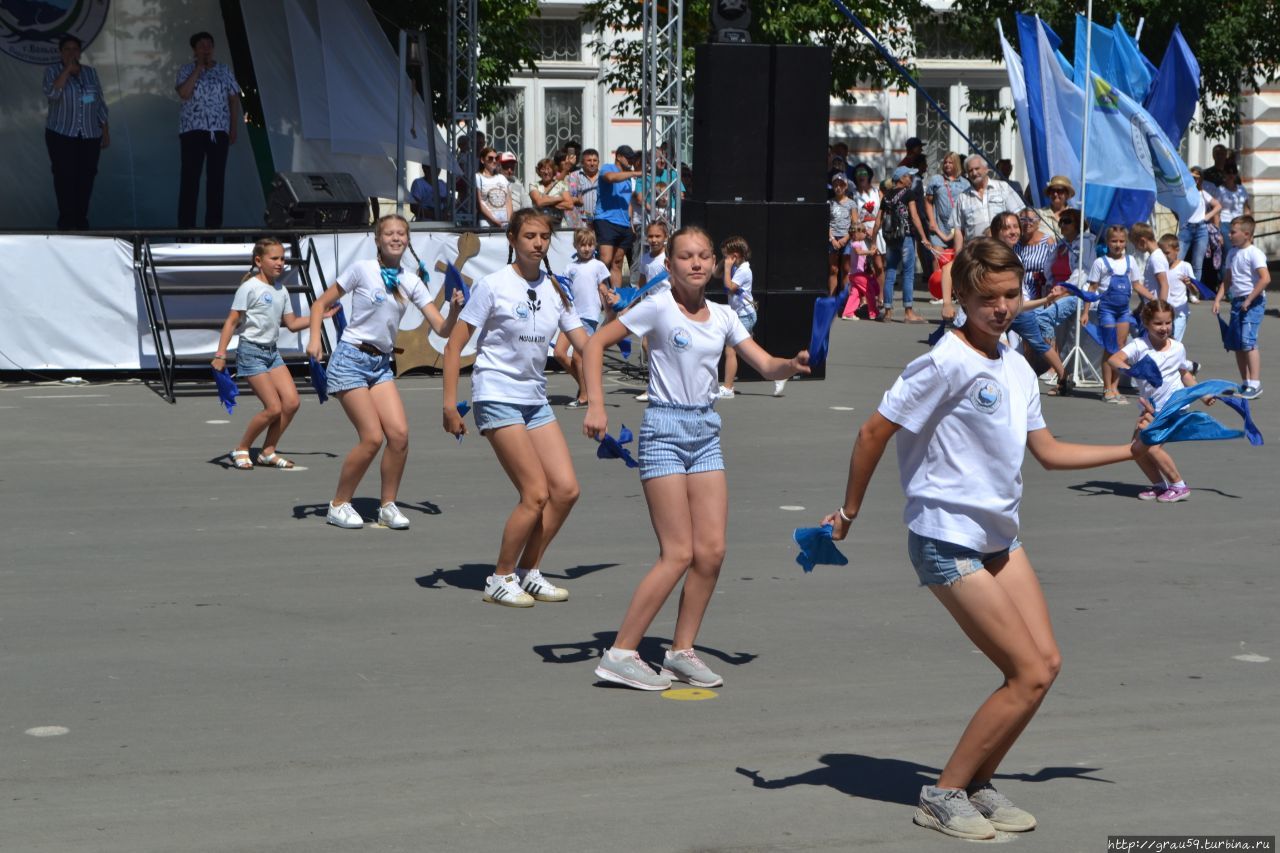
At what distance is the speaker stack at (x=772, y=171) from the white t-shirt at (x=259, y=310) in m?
5.94

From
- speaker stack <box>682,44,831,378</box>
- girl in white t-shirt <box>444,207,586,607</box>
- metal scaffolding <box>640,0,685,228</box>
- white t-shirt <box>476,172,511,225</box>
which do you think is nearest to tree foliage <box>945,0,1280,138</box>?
white t-shirt <box>476,172,511,225</box>

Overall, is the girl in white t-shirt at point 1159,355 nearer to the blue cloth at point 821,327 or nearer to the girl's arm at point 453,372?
the girl's arm at point 453,372

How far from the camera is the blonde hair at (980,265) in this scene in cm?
488

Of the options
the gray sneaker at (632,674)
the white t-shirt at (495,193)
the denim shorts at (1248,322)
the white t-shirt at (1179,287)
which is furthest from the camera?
the white t-shirt at (495,193)

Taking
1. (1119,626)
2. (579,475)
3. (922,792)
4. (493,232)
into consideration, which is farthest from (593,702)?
(493,232)

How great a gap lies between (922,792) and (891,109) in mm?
28376

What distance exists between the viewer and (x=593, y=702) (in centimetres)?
640

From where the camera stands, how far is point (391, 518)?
9.80 m

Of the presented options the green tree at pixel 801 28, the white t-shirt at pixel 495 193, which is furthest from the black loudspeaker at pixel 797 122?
the green tree at pixel 801 28

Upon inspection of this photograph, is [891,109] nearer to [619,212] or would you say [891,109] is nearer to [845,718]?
[619,212]

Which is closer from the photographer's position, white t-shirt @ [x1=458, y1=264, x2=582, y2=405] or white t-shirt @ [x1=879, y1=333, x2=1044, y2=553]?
white t-shirt @ [x1=879, y1=333, x2=1044, y2=553]

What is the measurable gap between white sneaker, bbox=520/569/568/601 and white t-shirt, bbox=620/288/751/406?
1612 millimetres

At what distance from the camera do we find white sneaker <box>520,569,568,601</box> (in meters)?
8.07

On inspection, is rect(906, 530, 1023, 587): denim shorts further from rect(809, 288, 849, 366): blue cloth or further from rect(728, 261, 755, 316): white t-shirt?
rect(728, 261, 755, 316): white t-shirt
